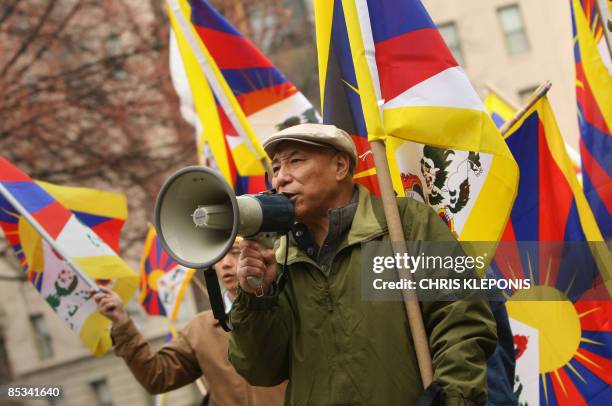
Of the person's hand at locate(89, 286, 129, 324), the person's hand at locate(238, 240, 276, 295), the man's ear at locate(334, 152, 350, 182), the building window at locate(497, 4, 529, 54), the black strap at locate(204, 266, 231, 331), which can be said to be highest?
the man's ear at locate(334, 152, 350, 182)

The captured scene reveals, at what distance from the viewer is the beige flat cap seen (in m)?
3.70

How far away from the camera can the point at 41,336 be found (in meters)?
30.7

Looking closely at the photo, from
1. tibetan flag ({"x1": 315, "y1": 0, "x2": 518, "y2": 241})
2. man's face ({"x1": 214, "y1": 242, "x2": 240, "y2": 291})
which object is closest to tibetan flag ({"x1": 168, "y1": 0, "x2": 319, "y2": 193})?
man's face ({"x1": 214, "y1": 242, "x2": 240, "y2": 291})

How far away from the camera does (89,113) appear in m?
16.0

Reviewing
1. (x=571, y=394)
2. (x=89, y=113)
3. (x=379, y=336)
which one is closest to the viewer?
(x=379, y=336)

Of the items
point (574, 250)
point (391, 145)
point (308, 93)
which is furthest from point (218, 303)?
point (308, 93)

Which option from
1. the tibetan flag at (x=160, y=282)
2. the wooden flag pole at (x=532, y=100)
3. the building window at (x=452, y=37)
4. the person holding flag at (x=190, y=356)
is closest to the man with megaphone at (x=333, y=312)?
the person holding flag at (x=190, y=356)

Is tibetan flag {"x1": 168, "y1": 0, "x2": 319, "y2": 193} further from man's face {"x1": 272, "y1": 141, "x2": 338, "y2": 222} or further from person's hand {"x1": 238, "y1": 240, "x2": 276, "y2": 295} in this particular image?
person's hand {"x1": 238, "y1": 240, "x2": 276, "y2": 295}

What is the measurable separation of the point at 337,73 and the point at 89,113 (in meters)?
12.0

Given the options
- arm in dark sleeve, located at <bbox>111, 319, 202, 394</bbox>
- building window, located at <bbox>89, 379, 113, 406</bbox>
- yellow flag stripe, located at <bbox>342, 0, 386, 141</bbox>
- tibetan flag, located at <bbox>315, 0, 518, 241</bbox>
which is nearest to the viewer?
yellow flag stripe, located at <bbox>342, 0, 386, 141</bbox>

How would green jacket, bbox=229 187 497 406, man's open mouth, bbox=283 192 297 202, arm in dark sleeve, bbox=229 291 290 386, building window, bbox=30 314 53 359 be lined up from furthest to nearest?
1. building window, bbox=30 314 53 359
2. man's open mouth, bbox=283 192 297 202
3. arm in dark sleeve, bbox=229 291 290 386
4. green jacket, bbox=229 187 497 406

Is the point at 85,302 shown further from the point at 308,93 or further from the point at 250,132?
the point at 308,93

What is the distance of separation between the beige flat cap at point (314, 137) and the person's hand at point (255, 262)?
18.0 inches

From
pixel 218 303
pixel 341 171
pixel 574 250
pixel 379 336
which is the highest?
pixel 341 171
